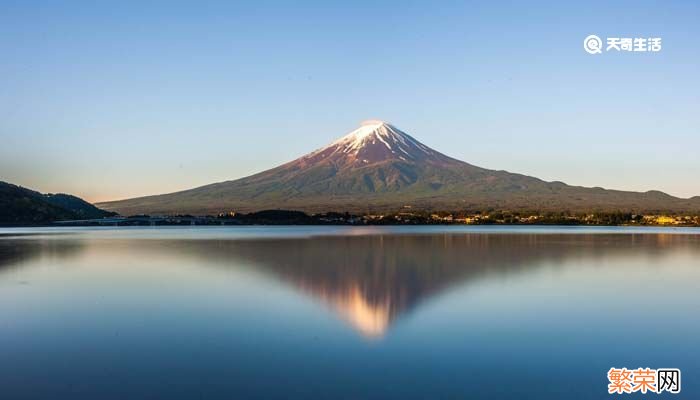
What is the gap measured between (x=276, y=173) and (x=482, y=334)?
125 metres

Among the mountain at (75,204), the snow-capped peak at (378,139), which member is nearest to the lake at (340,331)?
the mountain at (75,204)

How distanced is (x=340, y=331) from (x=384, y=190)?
110638mm

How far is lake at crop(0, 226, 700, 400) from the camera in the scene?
7020 millimetres

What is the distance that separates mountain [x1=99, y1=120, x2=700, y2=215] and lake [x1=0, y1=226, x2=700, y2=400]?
7714cm

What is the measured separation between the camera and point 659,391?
6898 millimetres

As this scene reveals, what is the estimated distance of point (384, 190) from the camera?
120312mm

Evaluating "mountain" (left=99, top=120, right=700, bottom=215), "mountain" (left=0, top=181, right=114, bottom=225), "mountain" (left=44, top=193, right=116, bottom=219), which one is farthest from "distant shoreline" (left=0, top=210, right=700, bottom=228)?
"mountain" (left=44, top=193, right=116, bottom=219)

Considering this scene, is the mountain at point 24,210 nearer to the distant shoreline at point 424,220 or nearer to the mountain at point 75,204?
the distant shoreline at point 424,220

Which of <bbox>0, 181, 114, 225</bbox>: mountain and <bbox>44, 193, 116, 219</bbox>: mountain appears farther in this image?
<bbox>44, 193, 116, 219</bbox>: mountain

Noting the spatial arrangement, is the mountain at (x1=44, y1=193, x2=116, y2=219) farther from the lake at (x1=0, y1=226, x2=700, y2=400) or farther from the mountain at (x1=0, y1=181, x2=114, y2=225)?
the lake at (x1=0, y1=226, x2=700, y2=400)

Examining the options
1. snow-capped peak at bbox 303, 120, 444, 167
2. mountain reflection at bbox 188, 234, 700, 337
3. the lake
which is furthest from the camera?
snow-capped peak at bbox 303, 120, 444, 167

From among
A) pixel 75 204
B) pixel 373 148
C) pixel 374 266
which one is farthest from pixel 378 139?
pixel 374 266

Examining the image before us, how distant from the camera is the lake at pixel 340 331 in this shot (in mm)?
7020

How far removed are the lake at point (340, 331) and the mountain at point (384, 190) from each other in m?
77.1
